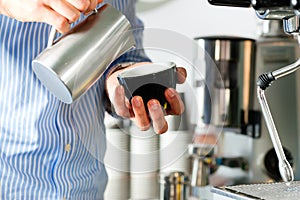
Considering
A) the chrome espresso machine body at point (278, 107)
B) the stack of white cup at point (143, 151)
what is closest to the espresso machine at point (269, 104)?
the chrome espresso machine body at point (278, 107)

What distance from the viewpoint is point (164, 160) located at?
0.77 meters

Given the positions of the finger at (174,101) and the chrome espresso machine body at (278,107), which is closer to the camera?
the finger at (174,101)

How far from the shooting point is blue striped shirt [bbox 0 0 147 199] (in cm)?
97

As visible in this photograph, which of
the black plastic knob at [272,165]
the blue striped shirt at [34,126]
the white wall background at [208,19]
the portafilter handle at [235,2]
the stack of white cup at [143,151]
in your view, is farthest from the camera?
the white wall background at [208,19]

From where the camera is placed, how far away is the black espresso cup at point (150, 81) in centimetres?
71

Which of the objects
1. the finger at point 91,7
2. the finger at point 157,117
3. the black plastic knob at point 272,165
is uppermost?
the finger at point 91,7

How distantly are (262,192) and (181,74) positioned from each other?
0.53 feet

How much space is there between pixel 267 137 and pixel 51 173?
0.47 m

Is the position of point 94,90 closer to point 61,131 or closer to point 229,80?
point 61,131

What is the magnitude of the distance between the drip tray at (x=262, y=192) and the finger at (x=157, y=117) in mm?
92

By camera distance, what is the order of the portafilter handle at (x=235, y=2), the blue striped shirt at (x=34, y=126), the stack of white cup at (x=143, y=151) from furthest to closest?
the blue striped shirt at (x=34, y=126) < the stack of white cup at (x=143, y=151) < the portafilter handle at (x=235, y=2)

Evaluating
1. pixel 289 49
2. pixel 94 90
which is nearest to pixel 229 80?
pixel 289 49

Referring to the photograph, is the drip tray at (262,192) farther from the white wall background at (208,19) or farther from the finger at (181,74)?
the white wall background at (208,19)

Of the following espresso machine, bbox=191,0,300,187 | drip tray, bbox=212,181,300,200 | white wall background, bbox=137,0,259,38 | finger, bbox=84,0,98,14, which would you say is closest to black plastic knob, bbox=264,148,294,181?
espresso machine, bbox=191,0,300,187
